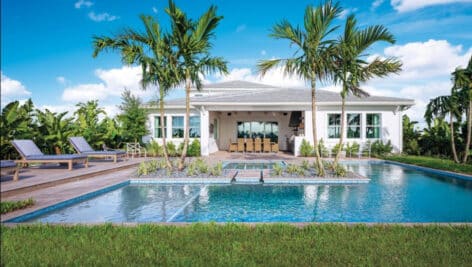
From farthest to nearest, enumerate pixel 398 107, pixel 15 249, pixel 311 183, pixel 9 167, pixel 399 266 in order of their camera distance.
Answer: pixel 398 107
pixel 311 183
pixel 9 167
pixel 15 249
pixel 399 266

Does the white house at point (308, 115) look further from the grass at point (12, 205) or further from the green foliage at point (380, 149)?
the grass at point (12, 205)

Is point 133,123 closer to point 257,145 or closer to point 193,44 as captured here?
point 257,145

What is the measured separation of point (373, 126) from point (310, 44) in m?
11.2

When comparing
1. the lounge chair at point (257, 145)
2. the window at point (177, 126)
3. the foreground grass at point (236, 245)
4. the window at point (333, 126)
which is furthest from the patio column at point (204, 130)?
the foreground grass at point (236, 245)

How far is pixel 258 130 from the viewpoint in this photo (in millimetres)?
24219

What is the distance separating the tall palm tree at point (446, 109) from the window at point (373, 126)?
335cm

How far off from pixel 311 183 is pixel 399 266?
6259 millimetres

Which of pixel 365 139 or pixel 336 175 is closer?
pixel 336 175

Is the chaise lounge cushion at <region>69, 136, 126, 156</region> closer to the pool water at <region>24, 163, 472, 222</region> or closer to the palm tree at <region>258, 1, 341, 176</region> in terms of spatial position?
the pool water at <region>24, 163, 472, 222</region>

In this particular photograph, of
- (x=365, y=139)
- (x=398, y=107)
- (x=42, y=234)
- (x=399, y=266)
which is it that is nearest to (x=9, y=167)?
(x=42, y=234)

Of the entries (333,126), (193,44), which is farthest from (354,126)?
(193,44)

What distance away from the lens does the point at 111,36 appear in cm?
964

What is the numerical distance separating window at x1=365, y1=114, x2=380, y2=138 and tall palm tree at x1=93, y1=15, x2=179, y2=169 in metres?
13.3

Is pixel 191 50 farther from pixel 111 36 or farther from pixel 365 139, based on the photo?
pixel 365 139
